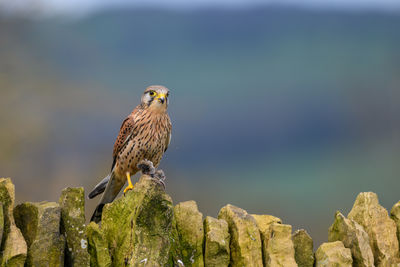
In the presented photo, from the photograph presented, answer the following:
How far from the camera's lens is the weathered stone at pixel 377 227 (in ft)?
9.66

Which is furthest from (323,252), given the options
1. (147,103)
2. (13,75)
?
(13,75)

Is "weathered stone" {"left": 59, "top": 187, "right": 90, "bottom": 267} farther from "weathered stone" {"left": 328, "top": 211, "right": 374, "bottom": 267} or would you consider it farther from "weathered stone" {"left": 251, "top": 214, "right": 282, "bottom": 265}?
"weathered stone" {"left": 328, "top": 211, "right": 374, "bottom": 267}

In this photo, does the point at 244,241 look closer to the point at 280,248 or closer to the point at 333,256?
the point at 280,248

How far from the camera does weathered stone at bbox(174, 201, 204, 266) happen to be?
2633 millimetres

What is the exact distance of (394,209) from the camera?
3.11m

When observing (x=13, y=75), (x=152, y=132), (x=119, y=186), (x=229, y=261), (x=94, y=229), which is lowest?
(x=229, y=261)

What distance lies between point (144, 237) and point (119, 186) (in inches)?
46.2

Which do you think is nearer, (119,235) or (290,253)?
(119,235)

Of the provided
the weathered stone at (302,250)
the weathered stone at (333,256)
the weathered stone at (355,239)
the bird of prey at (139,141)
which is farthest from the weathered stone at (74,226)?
the weathered stone at (355,239)

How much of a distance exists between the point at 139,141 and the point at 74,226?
3.64 ft

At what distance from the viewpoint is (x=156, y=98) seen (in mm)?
3307

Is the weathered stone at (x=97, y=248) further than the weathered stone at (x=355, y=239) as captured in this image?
No

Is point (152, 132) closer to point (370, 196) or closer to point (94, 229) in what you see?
point (94, 229)

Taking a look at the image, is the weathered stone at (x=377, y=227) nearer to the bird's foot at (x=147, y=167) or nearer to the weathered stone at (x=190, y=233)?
the weathered stone at (x=190, y=233)
